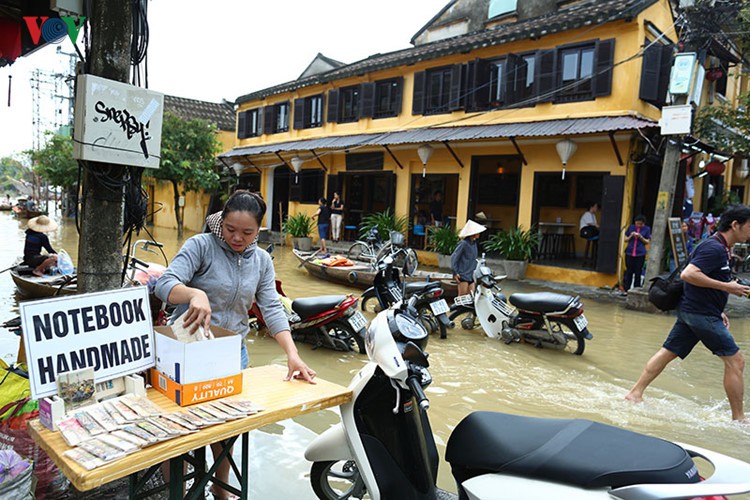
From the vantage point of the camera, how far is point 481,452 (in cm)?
209

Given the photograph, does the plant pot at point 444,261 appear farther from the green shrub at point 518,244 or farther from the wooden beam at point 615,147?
the wooden beam at point 615,147

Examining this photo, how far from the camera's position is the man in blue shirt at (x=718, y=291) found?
416cm

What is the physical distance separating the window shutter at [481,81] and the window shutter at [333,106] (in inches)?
245

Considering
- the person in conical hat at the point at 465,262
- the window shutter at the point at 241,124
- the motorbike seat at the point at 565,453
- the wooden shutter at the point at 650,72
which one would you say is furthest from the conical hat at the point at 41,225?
the window shutter at the point at 241,124

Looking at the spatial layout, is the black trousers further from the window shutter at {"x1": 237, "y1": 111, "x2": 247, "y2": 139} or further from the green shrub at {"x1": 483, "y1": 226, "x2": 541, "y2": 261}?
the window shutter at {"x1": 237, "y1": 111, "x2": 247, "y2": 139}

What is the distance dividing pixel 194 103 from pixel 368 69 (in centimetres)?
1517

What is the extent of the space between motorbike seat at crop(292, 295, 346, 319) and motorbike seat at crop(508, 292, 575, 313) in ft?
7.81

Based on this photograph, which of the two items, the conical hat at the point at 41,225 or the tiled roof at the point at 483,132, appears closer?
the conical hat at the point at 41,225

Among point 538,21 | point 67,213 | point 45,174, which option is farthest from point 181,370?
point 67,213

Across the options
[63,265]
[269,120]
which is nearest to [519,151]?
[63,265]

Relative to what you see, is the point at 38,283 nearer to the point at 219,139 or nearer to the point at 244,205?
the point at 244,205

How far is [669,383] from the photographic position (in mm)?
5734

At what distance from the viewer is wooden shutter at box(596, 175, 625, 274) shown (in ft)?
39.0

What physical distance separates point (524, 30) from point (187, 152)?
13892 millimetres
